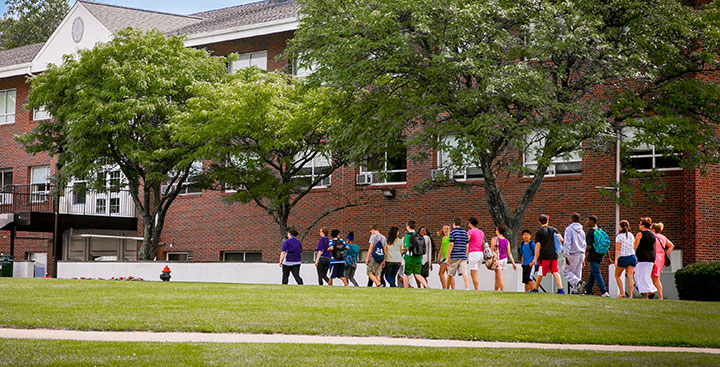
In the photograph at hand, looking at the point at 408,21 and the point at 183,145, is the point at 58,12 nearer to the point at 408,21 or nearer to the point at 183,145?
the point at 183,145

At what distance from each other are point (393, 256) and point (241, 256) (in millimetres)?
16705

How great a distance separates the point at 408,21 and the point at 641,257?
8.67 m

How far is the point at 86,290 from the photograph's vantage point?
58.5 feet

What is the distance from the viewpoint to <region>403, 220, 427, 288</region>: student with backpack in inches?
802

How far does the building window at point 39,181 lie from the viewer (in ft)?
138

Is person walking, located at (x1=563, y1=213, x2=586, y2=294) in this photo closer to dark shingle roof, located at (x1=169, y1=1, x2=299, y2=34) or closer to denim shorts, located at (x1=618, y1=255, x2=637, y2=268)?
denim shorts, located at (x1=618, y1=255, x2=637, y2=268)

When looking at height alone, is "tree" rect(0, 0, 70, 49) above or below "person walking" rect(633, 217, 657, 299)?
above

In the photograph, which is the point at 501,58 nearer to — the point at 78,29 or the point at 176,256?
the point at 176,256

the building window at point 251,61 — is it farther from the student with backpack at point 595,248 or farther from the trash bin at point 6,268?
the student with backpack at point 595,248

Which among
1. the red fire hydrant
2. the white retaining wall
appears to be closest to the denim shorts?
the white retaining wall

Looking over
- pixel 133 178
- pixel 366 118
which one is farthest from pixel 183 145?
pixel 366 118

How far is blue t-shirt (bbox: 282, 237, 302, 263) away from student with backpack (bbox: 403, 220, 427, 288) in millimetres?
2733

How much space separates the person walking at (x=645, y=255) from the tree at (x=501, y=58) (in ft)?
14.1

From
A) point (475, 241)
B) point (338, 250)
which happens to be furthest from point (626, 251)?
point (338, 250)
